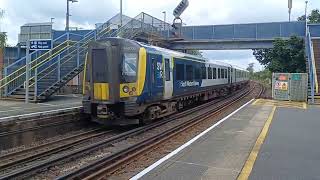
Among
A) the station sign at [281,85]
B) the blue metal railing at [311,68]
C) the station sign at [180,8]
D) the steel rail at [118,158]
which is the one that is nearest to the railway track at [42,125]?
the steel rail at [118,158]

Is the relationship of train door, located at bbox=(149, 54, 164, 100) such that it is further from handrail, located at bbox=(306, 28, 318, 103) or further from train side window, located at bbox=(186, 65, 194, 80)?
handrail, located at bbox=(306, 28, 318, 103)

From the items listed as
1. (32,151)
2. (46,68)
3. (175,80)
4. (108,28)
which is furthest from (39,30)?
(32,151)

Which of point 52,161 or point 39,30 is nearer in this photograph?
point 52,161

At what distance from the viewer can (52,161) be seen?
31.3 ft

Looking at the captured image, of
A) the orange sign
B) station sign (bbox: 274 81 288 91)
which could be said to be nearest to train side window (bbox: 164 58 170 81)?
station sign (bbox: 274 81 288 91)

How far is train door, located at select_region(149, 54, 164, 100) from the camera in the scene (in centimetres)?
1546

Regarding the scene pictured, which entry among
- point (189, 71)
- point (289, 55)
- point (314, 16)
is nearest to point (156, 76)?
point (189, 71)

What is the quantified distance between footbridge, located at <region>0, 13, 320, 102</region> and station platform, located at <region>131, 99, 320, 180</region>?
1001cm

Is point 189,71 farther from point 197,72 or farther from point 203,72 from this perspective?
point 203,72

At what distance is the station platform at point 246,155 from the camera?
8211mm

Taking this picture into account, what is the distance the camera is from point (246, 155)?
32.8 ft

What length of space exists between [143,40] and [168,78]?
41.6 ft

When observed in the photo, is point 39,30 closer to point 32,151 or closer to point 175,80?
point 175,80

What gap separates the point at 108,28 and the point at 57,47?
Answer: 4190 mm
